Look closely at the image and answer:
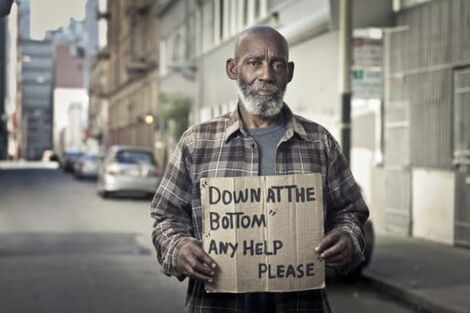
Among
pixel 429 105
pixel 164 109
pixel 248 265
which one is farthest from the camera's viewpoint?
pixel 164 109

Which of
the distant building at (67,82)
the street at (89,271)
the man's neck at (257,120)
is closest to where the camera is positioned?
the man's neck at (257,120)

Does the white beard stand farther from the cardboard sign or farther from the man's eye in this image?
the cardboard sign

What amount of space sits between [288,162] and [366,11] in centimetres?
1312

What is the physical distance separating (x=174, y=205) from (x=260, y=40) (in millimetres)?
662

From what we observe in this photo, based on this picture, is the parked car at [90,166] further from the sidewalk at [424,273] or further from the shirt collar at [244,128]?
the shirt collar at [244,128]

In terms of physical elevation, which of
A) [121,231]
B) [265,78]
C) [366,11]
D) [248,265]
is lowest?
[121,231]

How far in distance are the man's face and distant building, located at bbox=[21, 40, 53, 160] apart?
572ft

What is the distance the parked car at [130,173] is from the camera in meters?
24.5

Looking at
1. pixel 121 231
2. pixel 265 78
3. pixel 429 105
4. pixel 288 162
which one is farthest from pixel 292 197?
pixel 121 231

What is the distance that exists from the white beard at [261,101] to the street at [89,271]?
5.39m

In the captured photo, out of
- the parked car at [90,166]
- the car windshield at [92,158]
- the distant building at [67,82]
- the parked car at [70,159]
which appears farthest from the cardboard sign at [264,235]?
the distant building at [67,82]

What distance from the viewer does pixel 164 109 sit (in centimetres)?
3400

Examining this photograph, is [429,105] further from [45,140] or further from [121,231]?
[45,140]

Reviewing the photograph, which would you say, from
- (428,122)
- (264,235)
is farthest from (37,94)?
(264,235)
